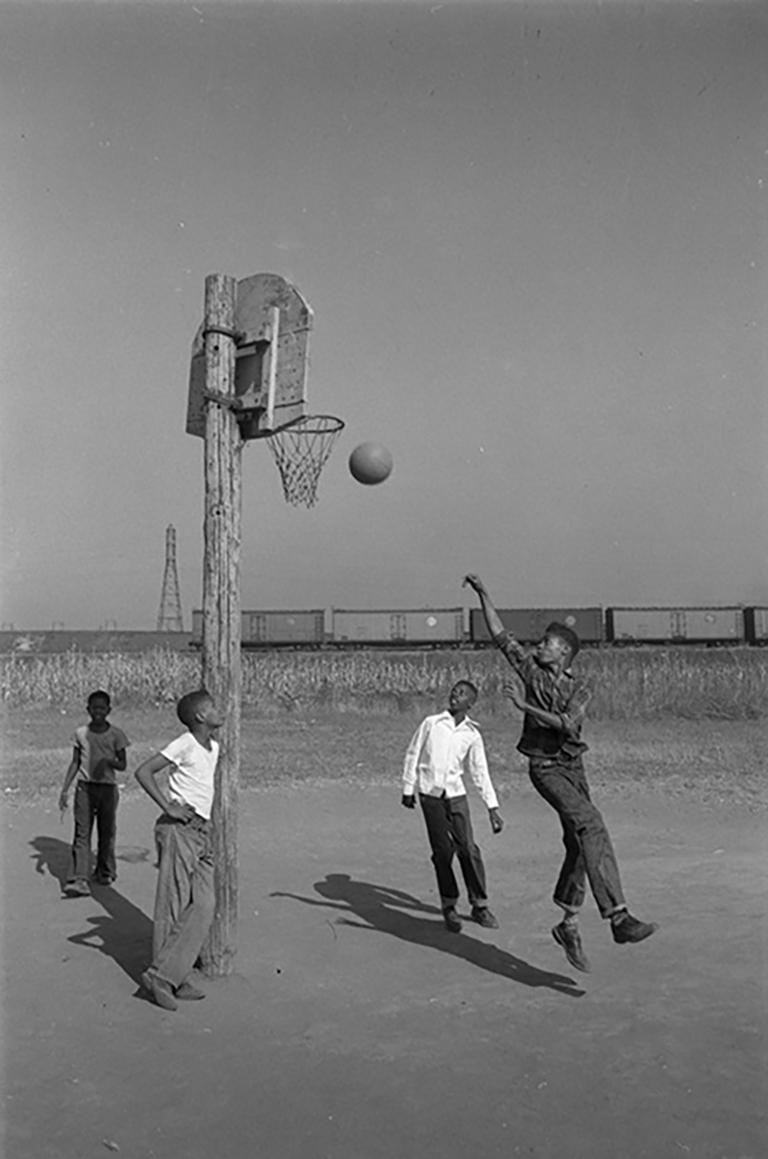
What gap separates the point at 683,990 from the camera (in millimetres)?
5859

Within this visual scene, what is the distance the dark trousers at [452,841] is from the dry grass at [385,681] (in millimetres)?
17315

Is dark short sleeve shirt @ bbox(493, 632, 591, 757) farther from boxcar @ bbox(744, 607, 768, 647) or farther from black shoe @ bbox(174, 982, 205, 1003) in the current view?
boxcar @ bbox(744, 607, 768, 647)

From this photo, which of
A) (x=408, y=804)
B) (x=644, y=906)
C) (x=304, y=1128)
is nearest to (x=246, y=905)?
(x=408, y=804)

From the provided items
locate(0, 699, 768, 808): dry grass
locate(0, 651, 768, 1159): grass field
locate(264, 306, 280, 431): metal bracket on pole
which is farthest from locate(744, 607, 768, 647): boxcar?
locate(264, 306, 280, 431): metal bracket on pole

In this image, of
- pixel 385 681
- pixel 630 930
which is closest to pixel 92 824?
pixel 630 930

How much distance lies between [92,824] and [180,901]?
2.86m

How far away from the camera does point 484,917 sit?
284 inches

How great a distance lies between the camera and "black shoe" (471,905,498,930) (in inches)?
283

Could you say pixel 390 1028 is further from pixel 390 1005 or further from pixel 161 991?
pixel 161 991

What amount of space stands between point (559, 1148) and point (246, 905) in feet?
13.2

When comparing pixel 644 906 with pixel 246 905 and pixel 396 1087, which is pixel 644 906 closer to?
pixel 246 905

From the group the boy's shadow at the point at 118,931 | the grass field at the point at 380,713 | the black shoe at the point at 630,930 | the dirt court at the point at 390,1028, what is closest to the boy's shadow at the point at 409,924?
the dirt court at the point at 390,1028

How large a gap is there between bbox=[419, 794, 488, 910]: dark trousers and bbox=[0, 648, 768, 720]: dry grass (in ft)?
56.8

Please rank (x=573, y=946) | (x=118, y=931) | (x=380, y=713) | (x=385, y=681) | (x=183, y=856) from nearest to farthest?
1. (x=183, y=856)
2. (x=573, y=946)
3. (x=118, y=931)
4. (x=380, y=713)
5. (x=385, y=681)
